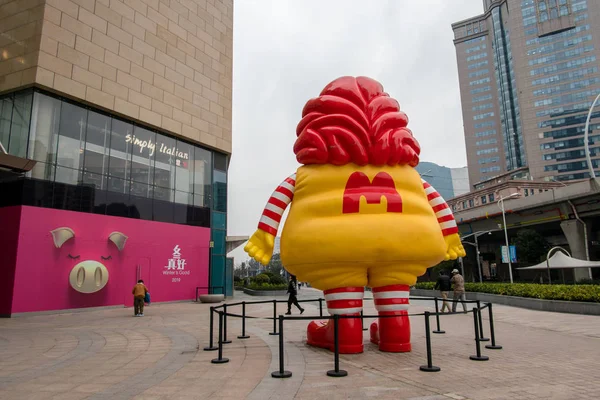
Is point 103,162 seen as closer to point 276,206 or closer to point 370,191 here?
point 276,206

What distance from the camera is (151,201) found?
18.0 m

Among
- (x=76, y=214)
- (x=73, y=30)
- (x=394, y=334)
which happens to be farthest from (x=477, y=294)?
(x=73, y=30)

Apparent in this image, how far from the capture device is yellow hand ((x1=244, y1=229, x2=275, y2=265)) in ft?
19.4

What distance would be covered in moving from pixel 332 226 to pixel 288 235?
68 centimetres

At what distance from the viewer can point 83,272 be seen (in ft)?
47.0

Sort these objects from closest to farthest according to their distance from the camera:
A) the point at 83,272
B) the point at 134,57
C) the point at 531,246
→ the point at 83,272, the point at 134,57, the point at 531,246

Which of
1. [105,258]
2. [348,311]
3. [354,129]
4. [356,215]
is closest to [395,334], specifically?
[348,311]

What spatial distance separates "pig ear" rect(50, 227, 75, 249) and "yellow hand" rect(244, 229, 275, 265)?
11.1m

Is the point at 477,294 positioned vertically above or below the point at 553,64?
below

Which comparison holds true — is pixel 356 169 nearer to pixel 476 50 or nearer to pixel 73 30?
pixel 73 30

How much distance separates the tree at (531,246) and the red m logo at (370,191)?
31400 millimetres

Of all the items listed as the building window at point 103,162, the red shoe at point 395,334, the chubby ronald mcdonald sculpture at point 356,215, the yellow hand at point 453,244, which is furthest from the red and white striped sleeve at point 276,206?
the building window at point 103,162

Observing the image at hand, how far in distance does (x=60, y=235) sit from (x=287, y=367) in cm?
1197

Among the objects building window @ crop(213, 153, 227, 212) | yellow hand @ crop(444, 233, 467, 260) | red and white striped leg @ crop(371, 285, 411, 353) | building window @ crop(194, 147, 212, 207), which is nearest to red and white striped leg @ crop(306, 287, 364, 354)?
red and white striped leg @ crop(371, 285, 411, 353)
